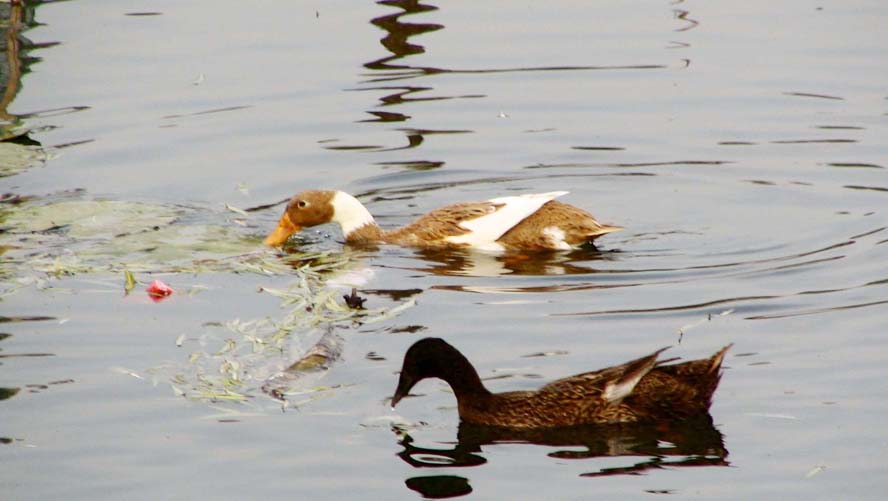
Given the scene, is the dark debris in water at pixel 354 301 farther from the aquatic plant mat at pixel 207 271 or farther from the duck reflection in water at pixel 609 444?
the duck reflection in water at pixel 609 444

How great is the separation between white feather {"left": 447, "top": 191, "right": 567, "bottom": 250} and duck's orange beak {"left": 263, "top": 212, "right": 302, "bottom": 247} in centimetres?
130

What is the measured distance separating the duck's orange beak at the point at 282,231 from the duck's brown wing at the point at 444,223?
2.81 feet

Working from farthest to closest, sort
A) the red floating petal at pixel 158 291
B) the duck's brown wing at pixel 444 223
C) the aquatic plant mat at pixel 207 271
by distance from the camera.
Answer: the duck's brown wing at pixel 444 223 < the red floating petal at pixel 158 291 < the aquatic plant mat at pixel 207 271

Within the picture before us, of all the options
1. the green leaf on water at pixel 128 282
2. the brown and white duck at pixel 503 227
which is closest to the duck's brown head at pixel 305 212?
the brown and white duck at pixel 503 227

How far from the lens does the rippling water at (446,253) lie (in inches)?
275

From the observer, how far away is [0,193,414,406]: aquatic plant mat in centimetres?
796

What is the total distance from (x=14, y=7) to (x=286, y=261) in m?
7.80

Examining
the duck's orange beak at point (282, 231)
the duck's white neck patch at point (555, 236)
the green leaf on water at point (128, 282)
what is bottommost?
the green leaf on water at point (128, 282)

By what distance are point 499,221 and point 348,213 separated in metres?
1.29

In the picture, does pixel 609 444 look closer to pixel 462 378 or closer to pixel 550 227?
pixel 462 378

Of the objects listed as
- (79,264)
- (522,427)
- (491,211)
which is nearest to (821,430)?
(522,427)

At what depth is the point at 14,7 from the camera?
55.4ft

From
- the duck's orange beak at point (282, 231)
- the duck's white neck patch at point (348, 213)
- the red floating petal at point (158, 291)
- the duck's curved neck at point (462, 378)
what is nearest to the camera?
the duck's curved neck at point (462, 378)

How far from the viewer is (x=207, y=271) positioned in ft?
32.8
